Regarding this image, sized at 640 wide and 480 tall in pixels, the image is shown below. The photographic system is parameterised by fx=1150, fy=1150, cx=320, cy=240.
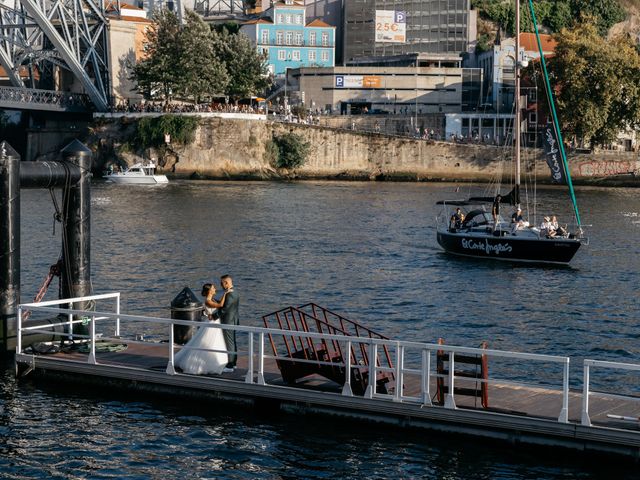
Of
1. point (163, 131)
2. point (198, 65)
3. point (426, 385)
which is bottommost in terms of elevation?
point (426, 385)

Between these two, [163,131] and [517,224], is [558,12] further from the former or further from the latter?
[517,224]

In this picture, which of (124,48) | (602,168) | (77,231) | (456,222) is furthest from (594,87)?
(77,231)

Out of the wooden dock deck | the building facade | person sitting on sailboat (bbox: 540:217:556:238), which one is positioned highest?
the building facade

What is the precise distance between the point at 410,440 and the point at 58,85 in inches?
4321

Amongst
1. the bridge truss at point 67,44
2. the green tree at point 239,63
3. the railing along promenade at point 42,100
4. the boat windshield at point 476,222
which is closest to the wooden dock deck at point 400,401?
the boat windshield at point 476,222

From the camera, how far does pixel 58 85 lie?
4929 inches

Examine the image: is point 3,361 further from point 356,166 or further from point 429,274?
point 356,166

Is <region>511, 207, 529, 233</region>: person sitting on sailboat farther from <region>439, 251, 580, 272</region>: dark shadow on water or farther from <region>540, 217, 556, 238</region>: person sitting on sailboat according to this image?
<region>439, 251, 580, 272</region>: dark shadow on water

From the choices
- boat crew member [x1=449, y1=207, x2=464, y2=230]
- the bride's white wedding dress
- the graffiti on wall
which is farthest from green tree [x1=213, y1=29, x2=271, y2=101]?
the bride's white wedding dress

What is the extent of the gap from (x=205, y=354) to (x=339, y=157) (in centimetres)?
9009

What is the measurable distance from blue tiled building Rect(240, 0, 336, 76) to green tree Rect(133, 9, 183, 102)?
971 inches

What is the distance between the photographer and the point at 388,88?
422ft

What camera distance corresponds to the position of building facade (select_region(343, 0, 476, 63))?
5418 inches

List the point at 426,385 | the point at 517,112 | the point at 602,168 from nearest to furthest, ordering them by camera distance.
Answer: the point at 426,385, the point at 517,112, the point at 602,168
